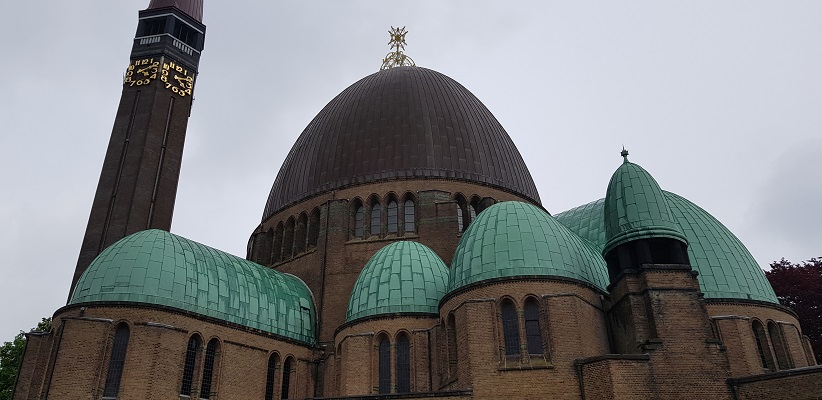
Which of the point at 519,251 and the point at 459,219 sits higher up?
the point at 459,219

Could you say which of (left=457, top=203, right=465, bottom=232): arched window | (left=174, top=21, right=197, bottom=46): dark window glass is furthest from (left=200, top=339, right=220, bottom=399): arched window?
(left=174, top=21, right=197, bottom=46): dark window glass

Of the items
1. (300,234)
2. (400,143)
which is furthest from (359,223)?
(400,143)

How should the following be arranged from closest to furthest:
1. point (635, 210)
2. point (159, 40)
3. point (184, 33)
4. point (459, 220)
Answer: point (635, 210) < point (459, 220) < point (159, 40) < point (184, 33)

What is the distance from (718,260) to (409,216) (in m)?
13.7

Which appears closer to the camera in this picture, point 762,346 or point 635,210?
point 635,210

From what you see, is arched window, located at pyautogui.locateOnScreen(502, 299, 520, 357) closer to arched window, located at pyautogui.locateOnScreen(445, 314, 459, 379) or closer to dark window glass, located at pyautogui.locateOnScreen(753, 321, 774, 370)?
arched window, located at pyautogui.locateOnScreen(445, 314, 459, 379)

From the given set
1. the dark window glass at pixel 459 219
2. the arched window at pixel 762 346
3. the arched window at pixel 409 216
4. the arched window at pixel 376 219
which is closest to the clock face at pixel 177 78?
the arched window at pixel 376 219

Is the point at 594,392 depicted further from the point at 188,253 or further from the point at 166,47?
the point at 166,47

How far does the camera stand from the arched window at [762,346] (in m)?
24.7

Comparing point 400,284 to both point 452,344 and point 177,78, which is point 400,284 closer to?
point 452,344

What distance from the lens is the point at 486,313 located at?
72.4 feet

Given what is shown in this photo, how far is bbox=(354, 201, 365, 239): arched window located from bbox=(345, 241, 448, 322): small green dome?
209 inches

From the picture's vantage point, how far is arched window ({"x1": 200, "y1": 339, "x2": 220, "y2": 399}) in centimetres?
2455

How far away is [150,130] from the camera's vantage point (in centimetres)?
4084
